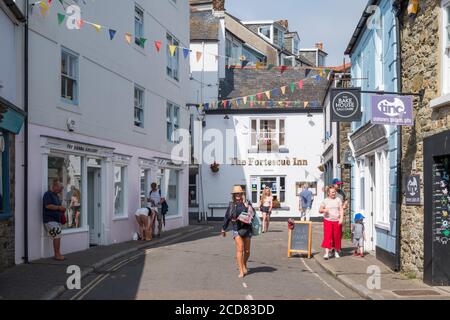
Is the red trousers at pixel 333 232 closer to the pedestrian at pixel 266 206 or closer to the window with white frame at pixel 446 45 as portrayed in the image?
the window with white frame at pixel 446 45

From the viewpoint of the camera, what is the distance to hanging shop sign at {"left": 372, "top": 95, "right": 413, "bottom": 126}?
11.3 m

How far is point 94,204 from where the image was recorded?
18109 mm

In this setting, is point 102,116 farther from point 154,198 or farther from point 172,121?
point 172,121

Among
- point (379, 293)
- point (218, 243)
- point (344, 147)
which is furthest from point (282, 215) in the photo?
point (379, 293)

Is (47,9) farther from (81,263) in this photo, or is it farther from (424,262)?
(424,262)

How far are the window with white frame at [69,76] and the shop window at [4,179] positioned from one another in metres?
3.39

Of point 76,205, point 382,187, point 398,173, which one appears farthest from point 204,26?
point 398,173

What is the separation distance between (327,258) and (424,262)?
4680mm

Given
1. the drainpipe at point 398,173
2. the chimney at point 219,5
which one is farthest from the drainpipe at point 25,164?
the chimney at point 219,5

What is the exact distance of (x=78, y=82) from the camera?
1644 cm

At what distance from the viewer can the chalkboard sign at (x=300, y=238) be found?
1609cm

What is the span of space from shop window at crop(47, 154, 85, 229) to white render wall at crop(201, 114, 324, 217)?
55.3ft

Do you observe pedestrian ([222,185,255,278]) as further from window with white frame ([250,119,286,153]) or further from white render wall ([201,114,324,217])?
window with white frame ([250,119,286,153])

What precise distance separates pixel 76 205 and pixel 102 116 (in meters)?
2.90
